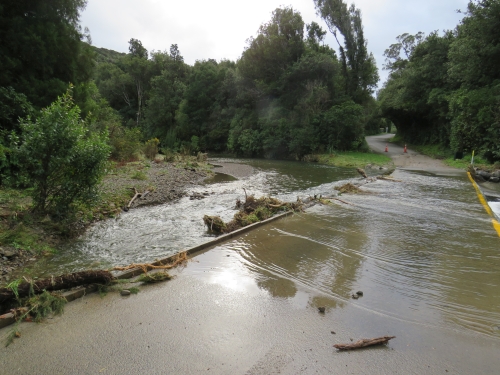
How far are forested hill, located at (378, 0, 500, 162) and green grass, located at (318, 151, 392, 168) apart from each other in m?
5.64

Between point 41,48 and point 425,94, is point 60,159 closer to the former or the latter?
point 41,48

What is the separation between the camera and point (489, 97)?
21.8 meters

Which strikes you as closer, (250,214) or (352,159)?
(250,214)

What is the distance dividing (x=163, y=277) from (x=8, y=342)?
2054mm

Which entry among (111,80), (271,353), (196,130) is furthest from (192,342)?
(111,80)

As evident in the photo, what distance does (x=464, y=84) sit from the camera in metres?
25.2

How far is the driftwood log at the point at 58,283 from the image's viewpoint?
4.24m

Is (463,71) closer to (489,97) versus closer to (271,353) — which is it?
(489,97)

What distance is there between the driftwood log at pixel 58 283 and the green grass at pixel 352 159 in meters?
23.5

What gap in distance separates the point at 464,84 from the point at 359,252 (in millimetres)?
25357

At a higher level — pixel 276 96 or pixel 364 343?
pixel 276 96

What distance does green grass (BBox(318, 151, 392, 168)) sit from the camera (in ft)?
86.5

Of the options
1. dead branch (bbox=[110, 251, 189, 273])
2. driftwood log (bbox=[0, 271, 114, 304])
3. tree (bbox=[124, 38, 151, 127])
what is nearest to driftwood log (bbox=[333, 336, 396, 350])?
dead branch (bbox=[110, 251, 189, 273])

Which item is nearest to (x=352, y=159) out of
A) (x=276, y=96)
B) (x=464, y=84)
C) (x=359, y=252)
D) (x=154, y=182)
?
(x=464, y=84)
